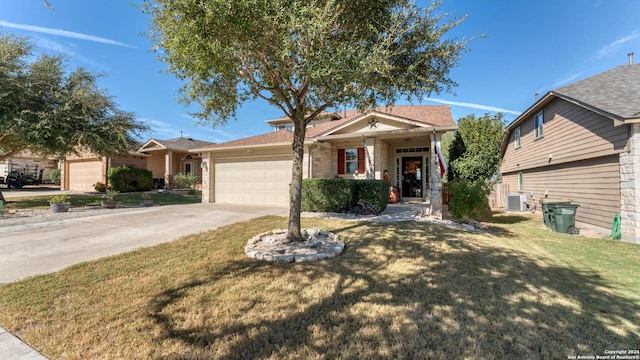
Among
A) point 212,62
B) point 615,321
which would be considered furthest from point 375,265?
point 212,62

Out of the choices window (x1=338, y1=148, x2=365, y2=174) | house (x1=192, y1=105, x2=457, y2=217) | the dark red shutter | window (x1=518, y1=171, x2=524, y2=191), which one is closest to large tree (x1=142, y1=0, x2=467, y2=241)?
house (x1=192, y1=105, x2=457, y2=217)

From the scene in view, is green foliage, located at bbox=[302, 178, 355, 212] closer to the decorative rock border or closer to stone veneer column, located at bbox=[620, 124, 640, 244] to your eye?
the decorative rock border

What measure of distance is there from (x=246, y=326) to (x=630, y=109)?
11.5m

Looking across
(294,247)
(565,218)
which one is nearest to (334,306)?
(294,247)

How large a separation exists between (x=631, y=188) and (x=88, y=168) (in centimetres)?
3165

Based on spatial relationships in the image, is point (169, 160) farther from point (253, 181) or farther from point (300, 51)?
point (300, 51)

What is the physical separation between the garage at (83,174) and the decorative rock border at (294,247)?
2159 centimetres

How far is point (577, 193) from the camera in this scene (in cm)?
1034

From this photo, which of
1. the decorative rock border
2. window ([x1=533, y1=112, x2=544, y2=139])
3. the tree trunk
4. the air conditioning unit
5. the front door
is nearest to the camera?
the decorative rock border

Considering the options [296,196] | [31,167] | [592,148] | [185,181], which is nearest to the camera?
[296,196]

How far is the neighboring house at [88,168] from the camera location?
69.2 ft

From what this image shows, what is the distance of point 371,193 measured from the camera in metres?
10.1

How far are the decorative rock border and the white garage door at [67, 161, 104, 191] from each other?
21935mm

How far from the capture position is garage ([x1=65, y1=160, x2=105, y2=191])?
2145 cm
